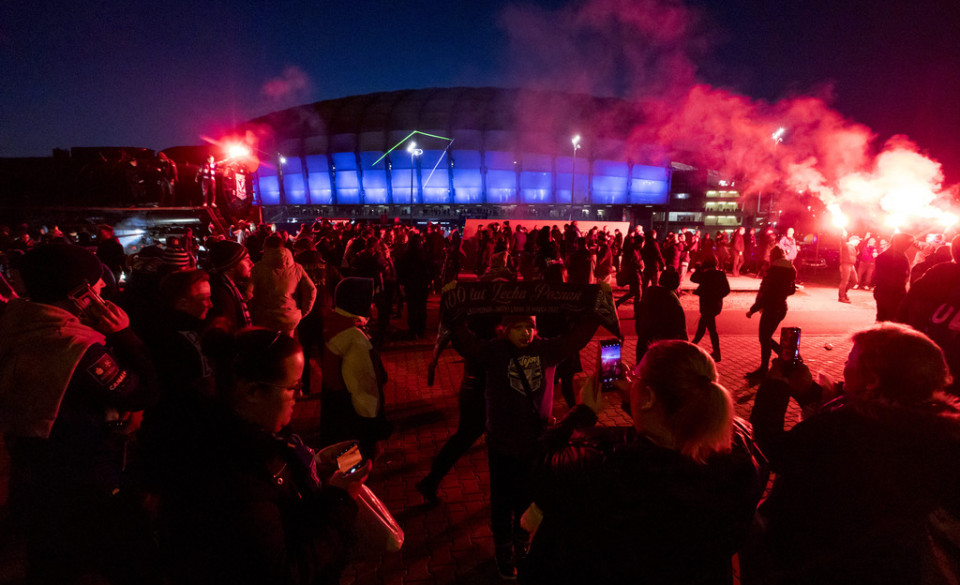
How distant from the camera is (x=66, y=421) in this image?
204 cm

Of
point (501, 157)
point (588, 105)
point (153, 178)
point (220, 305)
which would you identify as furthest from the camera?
point (588, 105)

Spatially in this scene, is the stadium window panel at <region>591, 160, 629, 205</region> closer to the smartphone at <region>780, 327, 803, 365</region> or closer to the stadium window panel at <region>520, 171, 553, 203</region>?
the stadium window panel at <region>520, 171, 553, 203</region>

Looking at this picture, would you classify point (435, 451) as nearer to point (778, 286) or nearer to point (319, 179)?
→ point (778, 286)

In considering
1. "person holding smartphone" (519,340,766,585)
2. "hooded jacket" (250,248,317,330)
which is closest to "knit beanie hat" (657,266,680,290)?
"person holding smartphone" (519,340,766,585)

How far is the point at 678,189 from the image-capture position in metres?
56.1

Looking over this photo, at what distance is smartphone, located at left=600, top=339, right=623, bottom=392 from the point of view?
2.46 meters

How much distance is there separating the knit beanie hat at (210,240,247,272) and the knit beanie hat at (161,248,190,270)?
23cm

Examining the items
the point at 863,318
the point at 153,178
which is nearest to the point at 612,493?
the point at 863,318

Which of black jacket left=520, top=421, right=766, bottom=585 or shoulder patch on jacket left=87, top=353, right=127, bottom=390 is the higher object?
shoulder patch on jacket left=87, top=353, right=127, bottom=390

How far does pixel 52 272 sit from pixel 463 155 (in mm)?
50652

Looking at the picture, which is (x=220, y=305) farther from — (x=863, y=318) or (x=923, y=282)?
(x=863, y=318)

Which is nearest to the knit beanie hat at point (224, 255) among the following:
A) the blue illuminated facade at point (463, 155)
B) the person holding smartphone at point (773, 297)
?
the person holding smartphone at point (773, 297)

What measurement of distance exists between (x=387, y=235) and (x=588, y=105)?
154 feet

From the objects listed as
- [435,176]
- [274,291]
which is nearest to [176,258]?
[274,291]
